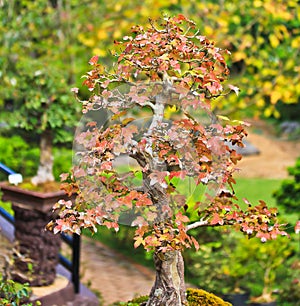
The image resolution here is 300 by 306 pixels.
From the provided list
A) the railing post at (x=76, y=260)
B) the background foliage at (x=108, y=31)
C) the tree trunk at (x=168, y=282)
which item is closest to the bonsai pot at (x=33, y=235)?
the railing post at (x=76, y=260)

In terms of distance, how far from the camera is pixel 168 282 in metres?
2.78

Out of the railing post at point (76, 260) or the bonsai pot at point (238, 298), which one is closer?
the railing post at point (76, 260)

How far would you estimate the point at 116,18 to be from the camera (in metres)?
8.24

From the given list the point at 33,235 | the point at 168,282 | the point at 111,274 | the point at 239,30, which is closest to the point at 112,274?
the point at 111,274

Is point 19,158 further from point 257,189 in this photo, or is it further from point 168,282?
point 257,189

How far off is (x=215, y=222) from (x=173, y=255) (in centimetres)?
22

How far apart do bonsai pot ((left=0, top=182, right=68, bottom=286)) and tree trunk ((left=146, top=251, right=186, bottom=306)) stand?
1754 millimetres

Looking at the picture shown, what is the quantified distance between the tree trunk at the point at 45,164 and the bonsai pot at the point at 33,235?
0.20 meters

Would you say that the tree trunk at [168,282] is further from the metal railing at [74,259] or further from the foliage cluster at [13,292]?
the metal railing at [74,259]

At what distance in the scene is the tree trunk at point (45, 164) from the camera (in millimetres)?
4676

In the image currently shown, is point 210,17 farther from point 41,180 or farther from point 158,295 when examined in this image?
point 158,295

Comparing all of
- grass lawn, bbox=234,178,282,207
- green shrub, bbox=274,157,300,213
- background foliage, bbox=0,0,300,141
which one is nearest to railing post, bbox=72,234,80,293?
green shrub, bbox=274,157,300,213

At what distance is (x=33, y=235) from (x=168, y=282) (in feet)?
6.39

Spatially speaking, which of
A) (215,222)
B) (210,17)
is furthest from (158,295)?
(210,17)
